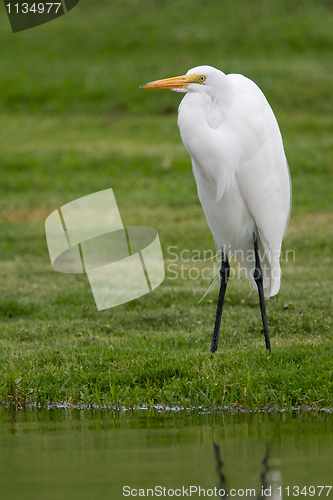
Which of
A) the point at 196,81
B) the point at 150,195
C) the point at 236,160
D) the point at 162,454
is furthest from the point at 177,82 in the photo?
the point at 150,195

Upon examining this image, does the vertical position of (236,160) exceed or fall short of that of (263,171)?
it exceeds it

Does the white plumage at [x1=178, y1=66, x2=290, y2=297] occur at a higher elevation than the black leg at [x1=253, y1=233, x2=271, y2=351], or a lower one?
higher

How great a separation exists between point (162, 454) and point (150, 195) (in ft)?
36.1

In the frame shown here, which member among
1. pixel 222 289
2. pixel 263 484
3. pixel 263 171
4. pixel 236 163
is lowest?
pixel 222 289

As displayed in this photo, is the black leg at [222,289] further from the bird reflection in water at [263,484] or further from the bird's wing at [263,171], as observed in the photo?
the bird reflection in water at [263,484]

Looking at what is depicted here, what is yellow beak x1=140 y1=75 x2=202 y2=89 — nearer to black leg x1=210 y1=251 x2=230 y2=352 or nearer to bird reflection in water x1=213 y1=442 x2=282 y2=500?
black leg x1=210 y1=251 x2=230 y2=352

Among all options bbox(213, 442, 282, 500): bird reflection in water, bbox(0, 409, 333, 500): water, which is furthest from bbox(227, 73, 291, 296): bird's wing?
bbox(213, 442, 282, 500): bird reflection in water

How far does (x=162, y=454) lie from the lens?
3.78 m

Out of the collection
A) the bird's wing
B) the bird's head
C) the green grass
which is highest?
the bird's head

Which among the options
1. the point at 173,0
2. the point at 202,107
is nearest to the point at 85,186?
the point at 202,107

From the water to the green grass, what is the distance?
0.49 m

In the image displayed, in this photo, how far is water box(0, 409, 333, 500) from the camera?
3203mm

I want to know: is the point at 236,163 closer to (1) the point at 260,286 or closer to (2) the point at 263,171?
(2) the point at 263,171

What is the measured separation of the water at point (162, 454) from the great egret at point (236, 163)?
5.14 ft
